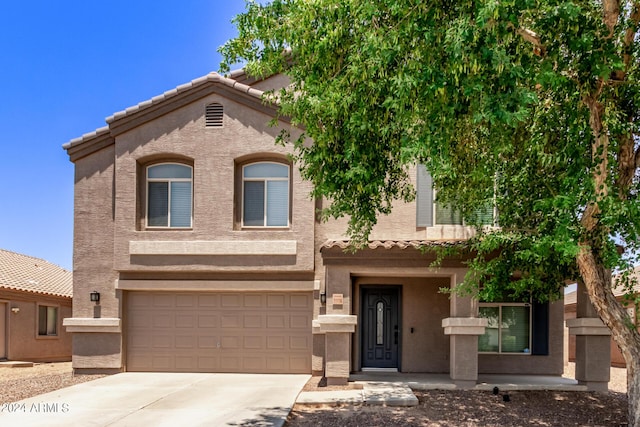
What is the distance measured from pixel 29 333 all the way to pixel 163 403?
11869 millimetres

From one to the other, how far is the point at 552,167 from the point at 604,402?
5502mm

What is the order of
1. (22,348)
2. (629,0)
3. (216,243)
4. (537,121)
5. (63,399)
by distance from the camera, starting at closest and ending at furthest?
(629,0) < (537,121) < (63,399) < (216,243) < (22,348)

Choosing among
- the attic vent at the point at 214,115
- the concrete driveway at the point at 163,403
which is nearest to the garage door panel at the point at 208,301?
the concrete driveway at the point at 163,403

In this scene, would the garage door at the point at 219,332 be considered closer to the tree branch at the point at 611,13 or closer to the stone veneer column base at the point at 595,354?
the stone veneer column base at the point at 595,354

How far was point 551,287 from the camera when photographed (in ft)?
36.2

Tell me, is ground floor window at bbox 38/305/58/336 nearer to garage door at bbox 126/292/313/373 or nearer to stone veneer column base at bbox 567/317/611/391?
garage door at bbox 126/292/313/373

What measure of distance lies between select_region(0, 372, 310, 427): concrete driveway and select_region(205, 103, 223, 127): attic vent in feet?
21.5

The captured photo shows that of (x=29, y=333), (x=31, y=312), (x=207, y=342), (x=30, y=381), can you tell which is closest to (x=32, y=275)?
(x=31, y=312)

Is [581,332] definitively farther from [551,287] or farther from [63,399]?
[63,399]

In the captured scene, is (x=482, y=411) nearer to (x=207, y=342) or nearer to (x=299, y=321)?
(x=299, y=321)

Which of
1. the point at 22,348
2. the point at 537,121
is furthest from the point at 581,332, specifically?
the point at 22,348

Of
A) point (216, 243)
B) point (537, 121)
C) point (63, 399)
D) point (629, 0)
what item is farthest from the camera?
point (216, 243)

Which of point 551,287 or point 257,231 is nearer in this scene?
point 551,287

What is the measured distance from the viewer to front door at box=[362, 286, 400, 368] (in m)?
14.5
